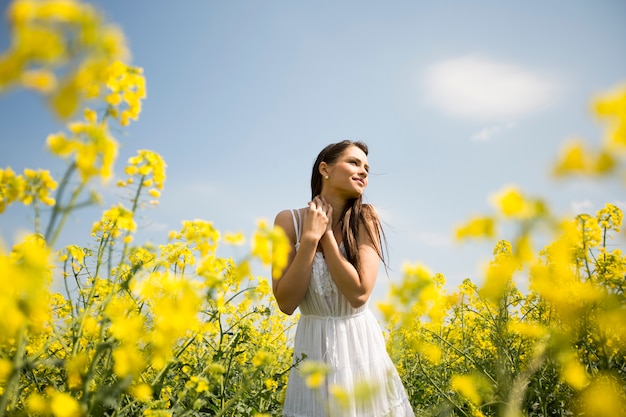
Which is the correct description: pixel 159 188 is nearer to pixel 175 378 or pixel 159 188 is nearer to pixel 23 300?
pixel 23 300

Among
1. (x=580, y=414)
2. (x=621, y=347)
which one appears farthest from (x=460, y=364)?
(x=621, y=347)

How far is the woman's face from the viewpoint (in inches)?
92.4

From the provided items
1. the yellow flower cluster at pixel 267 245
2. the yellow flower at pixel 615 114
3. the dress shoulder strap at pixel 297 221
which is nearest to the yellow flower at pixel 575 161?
the yellow flower at pixel 615 114

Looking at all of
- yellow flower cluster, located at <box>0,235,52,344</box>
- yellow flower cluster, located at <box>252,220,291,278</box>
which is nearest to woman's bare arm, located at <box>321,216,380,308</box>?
yellow flower cluster, located at <box>252,220,291,278</box>

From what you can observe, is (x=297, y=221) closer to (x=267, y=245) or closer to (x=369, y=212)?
(x=369, y=212)

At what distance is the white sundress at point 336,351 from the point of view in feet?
6.40

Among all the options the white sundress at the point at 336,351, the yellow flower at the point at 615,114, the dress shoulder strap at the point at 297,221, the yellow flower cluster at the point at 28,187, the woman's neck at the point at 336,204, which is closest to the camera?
the yellow flower at the point at 615,114

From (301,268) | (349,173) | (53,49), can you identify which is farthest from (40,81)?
(349,173)

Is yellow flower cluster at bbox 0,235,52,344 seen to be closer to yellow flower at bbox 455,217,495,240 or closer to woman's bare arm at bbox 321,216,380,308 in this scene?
yellow flower at bbox 455,217,495,240

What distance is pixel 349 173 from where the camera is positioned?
2355 millimetres

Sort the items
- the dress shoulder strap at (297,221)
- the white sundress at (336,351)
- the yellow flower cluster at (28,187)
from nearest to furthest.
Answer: the yellow flower cluster at (28,187) < the white sundress at (336,351) < the dress shoulder strap at (297,221)

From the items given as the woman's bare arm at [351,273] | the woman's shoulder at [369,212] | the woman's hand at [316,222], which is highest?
the woman's shoulder at [369,212]

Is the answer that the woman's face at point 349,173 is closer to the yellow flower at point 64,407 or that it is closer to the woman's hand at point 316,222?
the woman's hand at point 316,222

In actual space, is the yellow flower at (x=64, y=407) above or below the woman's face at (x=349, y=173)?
below
